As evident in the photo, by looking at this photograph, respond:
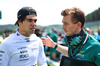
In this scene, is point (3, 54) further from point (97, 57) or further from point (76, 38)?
point (97, 57)

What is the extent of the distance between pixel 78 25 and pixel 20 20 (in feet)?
3.14

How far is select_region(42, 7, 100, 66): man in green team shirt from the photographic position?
1842 mm

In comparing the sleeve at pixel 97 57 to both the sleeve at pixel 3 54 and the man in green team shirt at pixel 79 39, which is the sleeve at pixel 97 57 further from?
the sleeve at pixel 3 54

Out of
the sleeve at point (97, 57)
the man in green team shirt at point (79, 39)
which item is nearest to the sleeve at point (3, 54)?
the man in green team shirt at point (79, 39)

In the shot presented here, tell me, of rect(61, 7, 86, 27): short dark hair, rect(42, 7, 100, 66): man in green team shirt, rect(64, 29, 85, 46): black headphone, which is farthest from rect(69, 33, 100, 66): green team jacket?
rect(61, 7, 86, 27): short dark hair

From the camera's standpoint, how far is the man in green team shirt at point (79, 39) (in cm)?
184

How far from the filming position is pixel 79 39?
6.55 ft

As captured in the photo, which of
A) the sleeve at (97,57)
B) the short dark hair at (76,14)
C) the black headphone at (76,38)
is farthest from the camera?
the short dark hair at (76,14)

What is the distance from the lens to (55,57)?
9.51 metres

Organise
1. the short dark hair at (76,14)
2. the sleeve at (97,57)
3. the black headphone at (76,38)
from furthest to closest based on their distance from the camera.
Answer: the short dark hair at (76,14)
the black headphone at (76,38)
the sleeve at (97,57)

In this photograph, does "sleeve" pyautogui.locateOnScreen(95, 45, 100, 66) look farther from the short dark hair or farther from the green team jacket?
the short dark hair

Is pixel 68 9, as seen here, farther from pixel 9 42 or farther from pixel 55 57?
pixel 55 57

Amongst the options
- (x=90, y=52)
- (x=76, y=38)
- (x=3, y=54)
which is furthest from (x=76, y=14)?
(x=3, y=54)

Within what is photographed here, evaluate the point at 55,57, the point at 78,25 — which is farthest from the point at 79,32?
the point at 55,57
